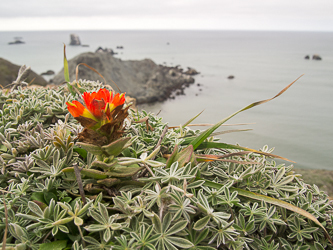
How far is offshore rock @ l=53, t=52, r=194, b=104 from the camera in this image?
15.4 ft

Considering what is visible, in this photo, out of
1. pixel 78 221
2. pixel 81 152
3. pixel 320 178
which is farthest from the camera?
pixel 320 178

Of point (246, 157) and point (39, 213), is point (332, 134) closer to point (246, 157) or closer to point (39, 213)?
point (246, 157)

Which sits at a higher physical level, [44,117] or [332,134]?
[44,117]

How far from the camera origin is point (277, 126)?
260 cm

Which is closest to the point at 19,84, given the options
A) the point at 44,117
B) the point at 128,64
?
the point at 44,117

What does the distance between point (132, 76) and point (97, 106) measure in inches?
210

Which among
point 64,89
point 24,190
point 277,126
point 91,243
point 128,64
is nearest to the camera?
point 91,243

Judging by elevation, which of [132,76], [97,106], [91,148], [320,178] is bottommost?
[320,178]

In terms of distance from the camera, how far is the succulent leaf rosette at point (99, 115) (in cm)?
55

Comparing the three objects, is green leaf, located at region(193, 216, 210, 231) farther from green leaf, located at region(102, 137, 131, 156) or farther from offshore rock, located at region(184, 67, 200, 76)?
offshore rock, located at region(184, 67, 200, 76)

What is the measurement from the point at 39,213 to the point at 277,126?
2.56 meters

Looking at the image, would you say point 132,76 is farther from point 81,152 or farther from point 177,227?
point 177,227

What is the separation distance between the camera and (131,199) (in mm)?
571

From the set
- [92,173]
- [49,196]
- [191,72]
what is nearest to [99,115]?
[92,173]
